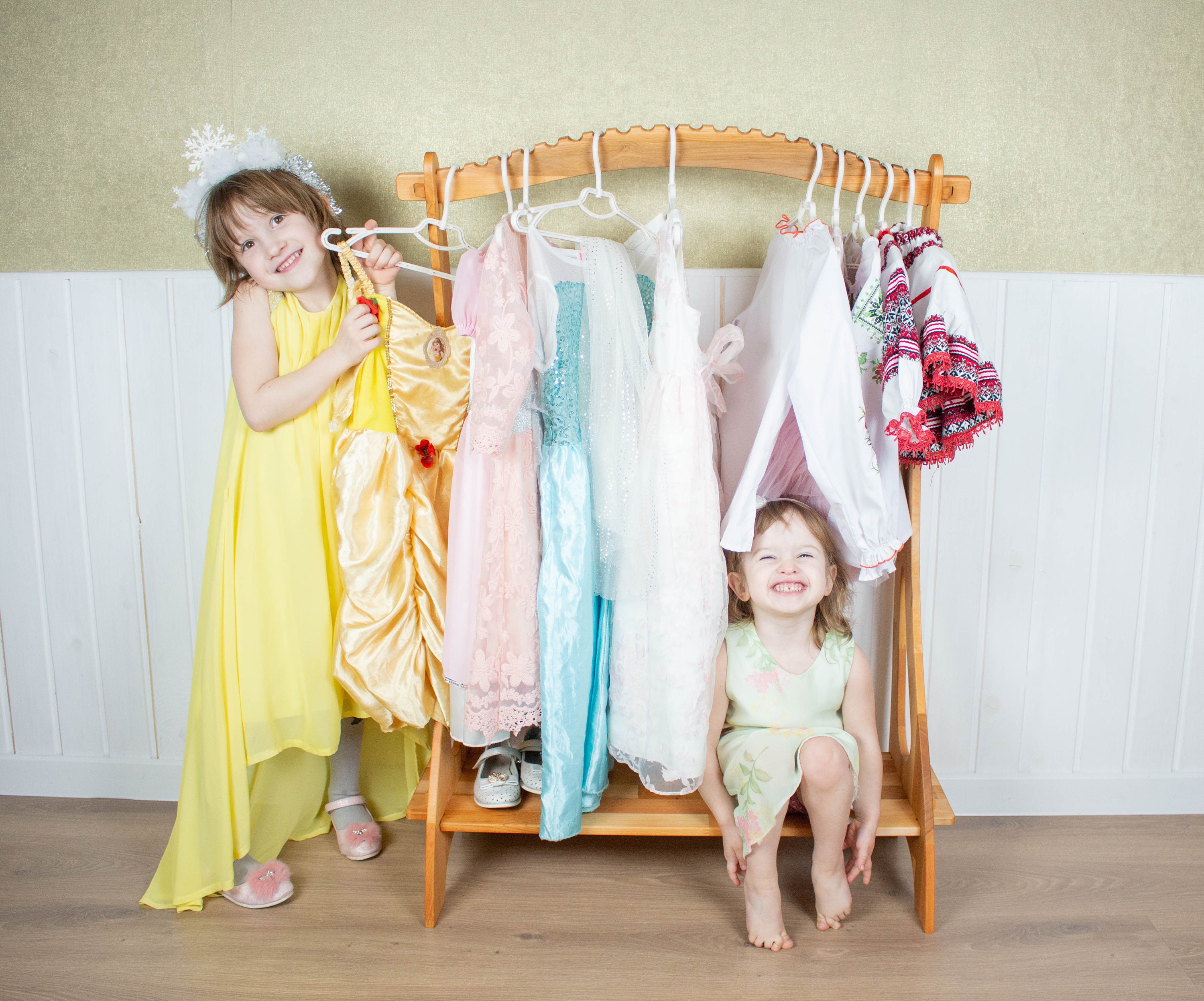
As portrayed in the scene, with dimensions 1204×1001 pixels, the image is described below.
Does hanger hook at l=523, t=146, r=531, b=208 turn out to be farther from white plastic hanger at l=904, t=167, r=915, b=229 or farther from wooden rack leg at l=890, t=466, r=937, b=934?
wooden rack leg at l=890, t=466, r=937, b=934

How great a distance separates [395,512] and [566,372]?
39 centimetres

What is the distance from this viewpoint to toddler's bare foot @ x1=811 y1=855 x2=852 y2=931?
4.77 ft

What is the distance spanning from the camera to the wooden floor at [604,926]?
1.35m

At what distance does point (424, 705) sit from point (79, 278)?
115 centimetres

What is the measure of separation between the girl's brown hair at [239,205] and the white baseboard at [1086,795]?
1.74m

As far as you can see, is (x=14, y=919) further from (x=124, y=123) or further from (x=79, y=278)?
(x=124, y=123)

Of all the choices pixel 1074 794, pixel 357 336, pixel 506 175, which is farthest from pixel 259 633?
pixel 1074 794

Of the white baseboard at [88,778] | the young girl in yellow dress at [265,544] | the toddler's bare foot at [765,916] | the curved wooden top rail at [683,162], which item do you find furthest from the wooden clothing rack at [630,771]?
the white baseboard at [88,778]

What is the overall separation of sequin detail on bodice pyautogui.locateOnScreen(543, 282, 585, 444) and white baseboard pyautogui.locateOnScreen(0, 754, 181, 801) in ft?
4.12

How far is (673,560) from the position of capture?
51.7 inches

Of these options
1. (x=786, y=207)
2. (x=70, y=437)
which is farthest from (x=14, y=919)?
(x=786, y=207)

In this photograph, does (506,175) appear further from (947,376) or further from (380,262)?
(947,376)

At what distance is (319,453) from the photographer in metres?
1.54

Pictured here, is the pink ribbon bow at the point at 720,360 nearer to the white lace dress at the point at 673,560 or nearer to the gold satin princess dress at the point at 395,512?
the white lace dress at the point at 673,560
